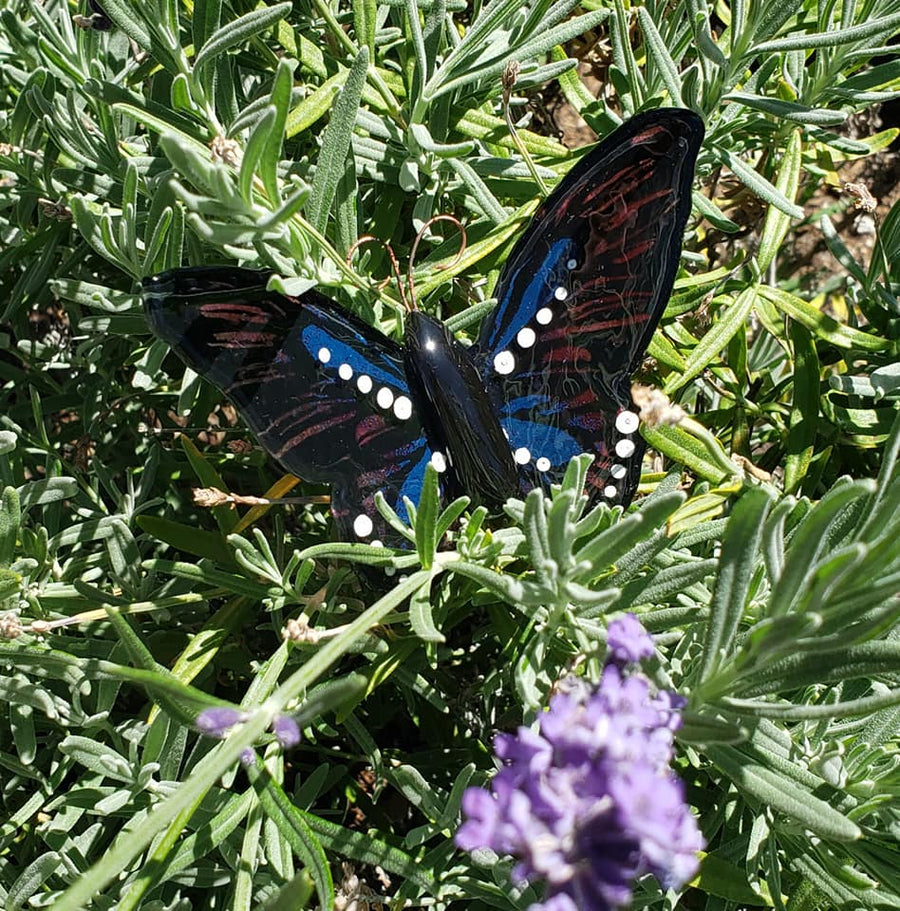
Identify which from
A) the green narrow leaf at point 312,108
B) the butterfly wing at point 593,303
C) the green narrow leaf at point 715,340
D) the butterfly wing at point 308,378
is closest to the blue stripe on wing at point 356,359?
the butterfly wing at point 308,378

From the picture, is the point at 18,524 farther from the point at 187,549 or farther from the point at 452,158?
the point at 452,158

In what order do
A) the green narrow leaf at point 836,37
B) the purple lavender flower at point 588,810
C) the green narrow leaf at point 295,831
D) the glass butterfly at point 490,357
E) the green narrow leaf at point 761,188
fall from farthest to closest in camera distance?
the green narrow leaf at point 761,188, the green narrow leaf at point 836,37, the glass butterfly at point 490,357, the green narrow leaf at point 295,831, the purple lavender flower at point 588,810

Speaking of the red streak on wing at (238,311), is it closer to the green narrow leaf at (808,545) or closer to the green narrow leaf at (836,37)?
the green narrow leaf at (808,545)

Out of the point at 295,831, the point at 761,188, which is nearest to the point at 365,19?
the point at 761,188

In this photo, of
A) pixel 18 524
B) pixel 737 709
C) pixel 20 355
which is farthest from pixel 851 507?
pixel 20 355

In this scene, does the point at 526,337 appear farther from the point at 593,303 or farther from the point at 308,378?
the point at 308,378

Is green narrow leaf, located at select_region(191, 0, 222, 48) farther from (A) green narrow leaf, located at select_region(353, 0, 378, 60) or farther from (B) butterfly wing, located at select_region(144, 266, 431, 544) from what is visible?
(B) butterfly wing, located at select_region(144, 266, 431, 544)
